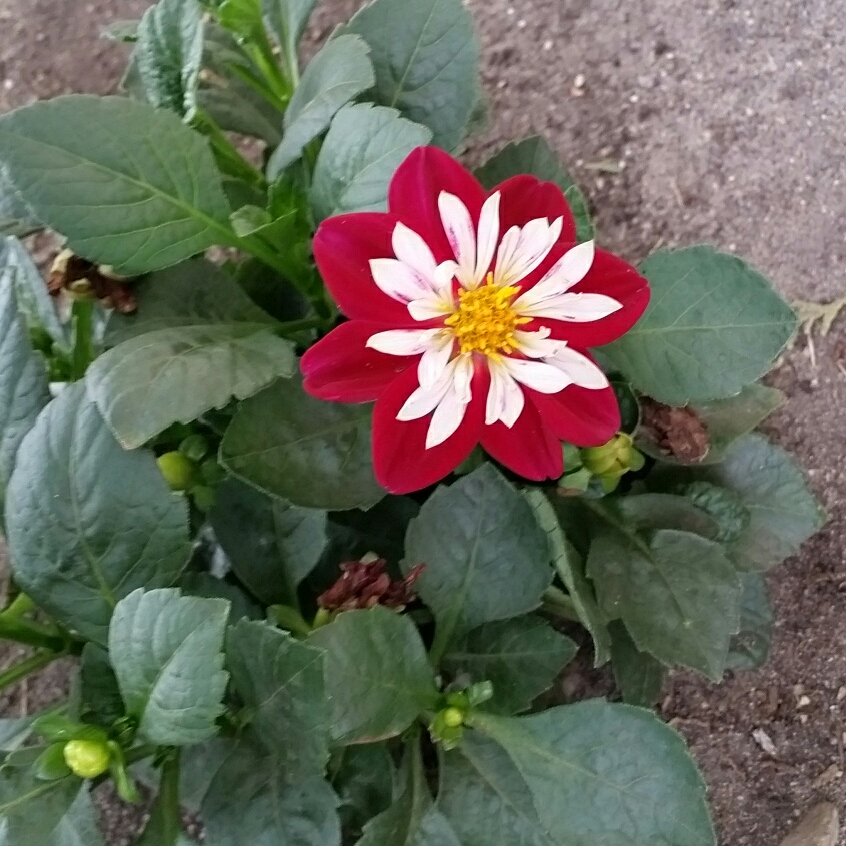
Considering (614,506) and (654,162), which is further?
(654,162)

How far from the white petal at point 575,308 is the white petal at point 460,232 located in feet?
0.15

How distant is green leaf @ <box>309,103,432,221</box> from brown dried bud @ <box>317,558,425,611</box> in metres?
0.27

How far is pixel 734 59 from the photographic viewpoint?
107 centimetres

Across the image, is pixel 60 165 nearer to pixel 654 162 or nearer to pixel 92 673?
pixel 92 673

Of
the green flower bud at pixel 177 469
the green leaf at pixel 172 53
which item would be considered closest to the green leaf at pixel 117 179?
the green leaf at pixel 172 53

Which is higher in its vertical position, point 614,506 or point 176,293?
point 176,293

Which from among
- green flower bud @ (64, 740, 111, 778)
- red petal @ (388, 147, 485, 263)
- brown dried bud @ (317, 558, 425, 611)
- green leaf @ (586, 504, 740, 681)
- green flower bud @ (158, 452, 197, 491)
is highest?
red petal @ (388, 147, 485, 263)

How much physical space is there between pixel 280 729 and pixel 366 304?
305mm

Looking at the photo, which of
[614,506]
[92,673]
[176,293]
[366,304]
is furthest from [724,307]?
[92,673]

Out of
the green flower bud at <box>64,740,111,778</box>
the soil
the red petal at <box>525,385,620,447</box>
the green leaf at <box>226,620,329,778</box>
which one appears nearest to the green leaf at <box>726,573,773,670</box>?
the soil

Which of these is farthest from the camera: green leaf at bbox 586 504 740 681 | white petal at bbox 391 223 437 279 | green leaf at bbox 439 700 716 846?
green leaf at bbox 586 504 740 681

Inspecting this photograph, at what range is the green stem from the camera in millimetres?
706

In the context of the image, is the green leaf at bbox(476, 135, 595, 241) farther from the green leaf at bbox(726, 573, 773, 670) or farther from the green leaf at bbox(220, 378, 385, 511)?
the green leaf at bbox(726, 573, 773, 670)

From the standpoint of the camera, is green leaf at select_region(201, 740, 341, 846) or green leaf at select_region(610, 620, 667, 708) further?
green leaf at select_region(610, 620, 667, 708)
